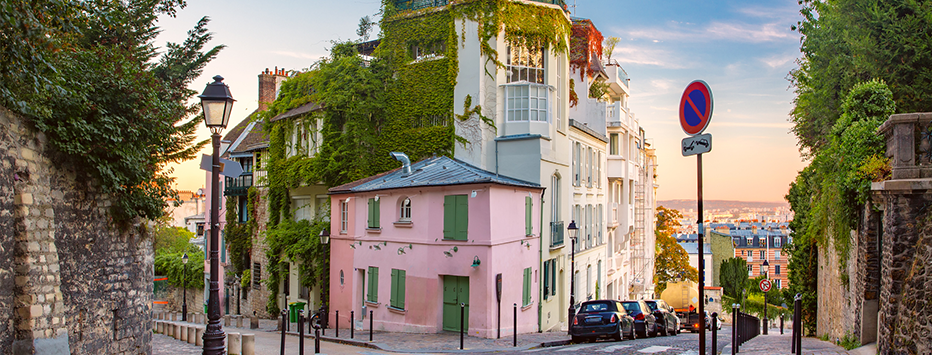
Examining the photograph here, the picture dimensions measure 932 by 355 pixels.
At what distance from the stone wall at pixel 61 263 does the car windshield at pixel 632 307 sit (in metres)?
13.1

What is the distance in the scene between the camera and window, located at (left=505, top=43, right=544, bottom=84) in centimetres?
2300

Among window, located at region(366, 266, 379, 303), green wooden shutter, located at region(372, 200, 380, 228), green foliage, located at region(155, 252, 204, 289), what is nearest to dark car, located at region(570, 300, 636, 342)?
window, located at region(366, 266, 379, 303)

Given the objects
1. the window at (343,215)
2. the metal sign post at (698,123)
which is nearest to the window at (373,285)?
the window at (343,215)

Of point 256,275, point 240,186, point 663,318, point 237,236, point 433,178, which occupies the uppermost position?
point 433,178

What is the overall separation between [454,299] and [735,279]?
2257 inches

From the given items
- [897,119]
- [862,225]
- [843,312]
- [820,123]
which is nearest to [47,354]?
[897,119]

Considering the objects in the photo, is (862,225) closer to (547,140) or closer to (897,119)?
(897,119)

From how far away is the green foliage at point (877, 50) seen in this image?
558 inches

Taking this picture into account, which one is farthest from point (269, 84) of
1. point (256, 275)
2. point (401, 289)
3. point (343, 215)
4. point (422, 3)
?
point (401, 289)

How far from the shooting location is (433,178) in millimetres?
18734

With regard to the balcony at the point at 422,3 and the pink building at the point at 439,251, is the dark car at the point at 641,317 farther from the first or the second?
the balcony at the point at 422,3

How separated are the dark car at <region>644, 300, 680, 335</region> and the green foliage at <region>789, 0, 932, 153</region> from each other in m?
7.93

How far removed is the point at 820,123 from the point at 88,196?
761 inches

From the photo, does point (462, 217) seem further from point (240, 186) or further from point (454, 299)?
point (240, 186)
